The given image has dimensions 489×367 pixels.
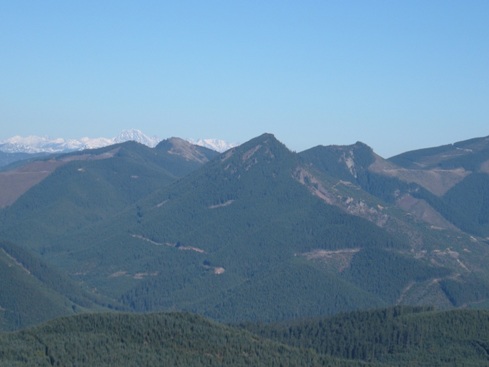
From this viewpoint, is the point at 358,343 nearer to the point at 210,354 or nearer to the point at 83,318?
the point at 210,354

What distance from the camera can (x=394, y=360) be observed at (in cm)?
16450

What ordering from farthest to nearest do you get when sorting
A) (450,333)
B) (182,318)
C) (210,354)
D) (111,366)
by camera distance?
(450,333), (182,318), (210,354), (111,366)

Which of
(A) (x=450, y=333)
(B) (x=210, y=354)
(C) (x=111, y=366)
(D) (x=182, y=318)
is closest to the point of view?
(C) (x=111, y=366)

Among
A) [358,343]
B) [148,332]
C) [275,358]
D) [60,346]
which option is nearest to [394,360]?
[358,343]

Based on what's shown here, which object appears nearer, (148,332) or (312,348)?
(148,332)

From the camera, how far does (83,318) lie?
153m

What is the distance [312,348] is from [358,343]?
9673 mm

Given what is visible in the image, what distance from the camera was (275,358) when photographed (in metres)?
149

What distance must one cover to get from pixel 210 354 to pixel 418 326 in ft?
137

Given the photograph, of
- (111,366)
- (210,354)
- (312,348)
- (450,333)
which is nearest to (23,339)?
(111,366)

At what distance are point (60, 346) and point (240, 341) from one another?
2569 cm

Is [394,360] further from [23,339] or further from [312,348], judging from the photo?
[23,339]

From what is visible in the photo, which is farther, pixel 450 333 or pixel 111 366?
pixel 450 333

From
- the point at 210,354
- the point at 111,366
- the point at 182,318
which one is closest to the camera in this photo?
the point at 111,366
